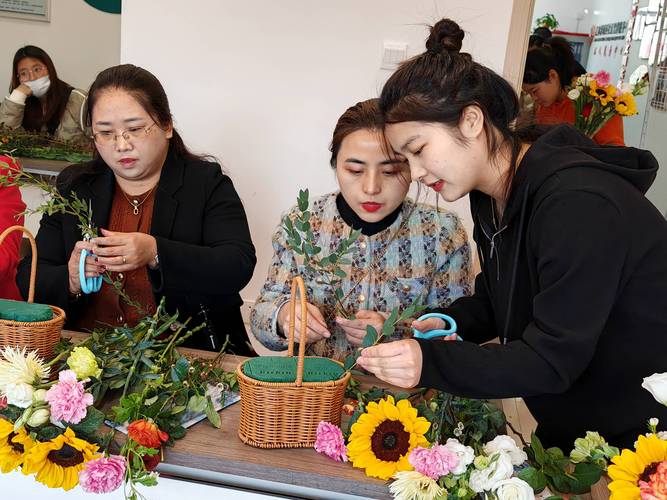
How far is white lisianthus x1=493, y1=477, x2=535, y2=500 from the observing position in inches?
40.9

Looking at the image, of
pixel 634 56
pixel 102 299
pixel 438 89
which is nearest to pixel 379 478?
pixel 438 89

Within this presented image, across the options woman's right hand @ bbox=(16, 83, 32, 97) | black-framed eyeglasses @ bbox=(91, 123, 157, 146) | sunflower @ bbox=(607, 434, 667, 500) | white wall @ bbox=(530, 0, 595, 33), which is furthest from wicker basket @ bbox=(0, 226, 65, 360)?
white wall @ bbox=(530, 0, 595, 33)

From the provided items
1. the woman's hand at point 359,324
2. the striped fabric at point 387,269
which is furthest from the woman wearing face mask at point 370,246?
the woman's hand at point 359,324

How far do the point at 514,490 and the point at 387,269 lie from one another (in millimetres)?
856

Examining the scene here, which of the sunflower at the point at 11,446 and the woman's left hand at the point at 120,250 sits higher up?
the woman's left hand at the point at 120,250

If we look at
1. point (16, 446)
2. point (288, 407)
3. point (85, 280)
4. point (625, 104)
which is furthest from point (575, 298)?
point (625, 104)

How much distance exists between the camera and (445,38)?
132 centimetres

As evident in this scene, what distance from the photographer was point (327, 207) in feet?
6.22

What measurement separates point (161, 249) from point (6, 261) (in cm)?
48

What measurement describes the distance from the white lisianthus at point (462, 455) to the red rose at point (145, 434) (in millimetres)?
457

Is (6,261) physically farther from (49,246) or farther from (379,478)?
(379,478)

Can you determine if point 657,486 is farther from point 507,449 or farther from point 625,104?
point 625,104

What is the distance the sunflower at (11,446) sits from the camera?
3.77ft

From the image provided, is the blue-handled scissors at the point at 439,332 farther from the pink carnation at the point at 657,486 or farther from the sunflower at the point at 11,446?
the sunflower at the point at 11,446
